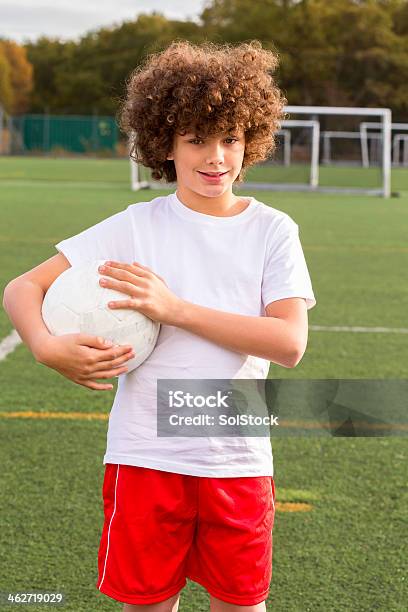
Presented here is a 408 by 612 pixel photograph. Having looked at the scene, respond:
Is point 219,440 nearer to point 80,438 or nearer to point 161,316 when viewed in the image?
point 161,316

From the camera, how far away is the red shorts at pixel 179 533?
2.24 meters

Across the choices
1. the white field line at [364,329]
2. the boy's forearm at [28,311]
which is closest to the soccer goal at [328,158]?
the white field line at [364,329]

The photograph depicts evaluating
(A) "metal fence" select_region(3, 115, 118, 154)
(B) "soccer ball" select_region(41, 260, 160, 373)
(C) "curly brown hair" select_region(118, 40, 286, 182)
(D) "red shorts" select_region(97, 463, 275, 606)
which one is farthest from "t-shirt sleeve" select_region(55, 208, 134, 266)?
(A) "metal fence" select_region(3, 115, 118, 154)

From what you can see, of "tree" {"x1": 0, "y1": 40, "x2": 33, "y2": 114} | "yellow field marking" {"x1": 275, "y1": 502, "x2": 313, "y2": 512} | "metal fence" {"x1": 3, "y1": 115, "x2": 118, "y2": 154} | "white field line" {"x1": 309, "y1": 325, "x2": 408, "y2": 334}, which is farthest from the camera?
"tree" {"x1": 0, "y1": 40, "x2": 33, "y2": 114}

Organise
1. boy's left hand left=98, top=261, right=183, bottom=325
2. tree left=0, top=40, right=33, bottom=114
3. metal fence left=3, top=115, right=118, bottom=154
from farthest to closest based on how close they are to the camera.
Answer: tree left=0, top=40, right=33, bottom=114
metal fence left=3, top=115, right=118, bottom=154
boy's left hand left=98, top=261, right=183, bottom=325

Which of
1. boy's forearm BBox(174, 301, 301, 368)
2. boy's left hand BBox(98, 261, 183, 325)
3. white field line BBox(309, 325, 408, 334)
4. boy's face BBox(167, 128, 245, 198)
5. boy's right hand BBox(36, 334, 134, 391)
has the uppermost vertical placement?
boy's face BBox(167, 128, 245, 198)

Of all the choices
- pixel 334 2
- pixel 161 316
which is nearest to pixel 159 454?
pixel 161 316

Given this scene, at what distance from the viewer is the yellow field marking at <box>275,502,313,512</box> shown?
3824mm

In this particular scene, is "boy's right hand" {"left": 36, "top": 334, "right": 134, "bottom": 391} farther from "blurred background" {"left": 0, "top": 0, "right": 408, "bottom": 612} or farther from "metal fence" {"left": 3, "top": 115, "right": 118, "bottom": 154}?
"metal fence" {"left": 3, "top": 115, "right": 118, "bottom": 154}

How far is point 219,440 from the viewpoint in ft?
7.38

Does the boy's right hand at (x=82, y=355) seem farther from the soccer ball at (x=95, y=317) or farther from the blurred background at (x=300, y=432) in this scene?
the blurred background at (x=300, y=432)

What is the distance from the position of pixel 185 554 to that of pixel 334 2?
7037cm

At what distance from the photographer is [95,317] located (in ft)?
7.16

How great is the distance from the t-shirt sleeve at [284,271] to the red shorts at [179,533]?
0.42 meters
